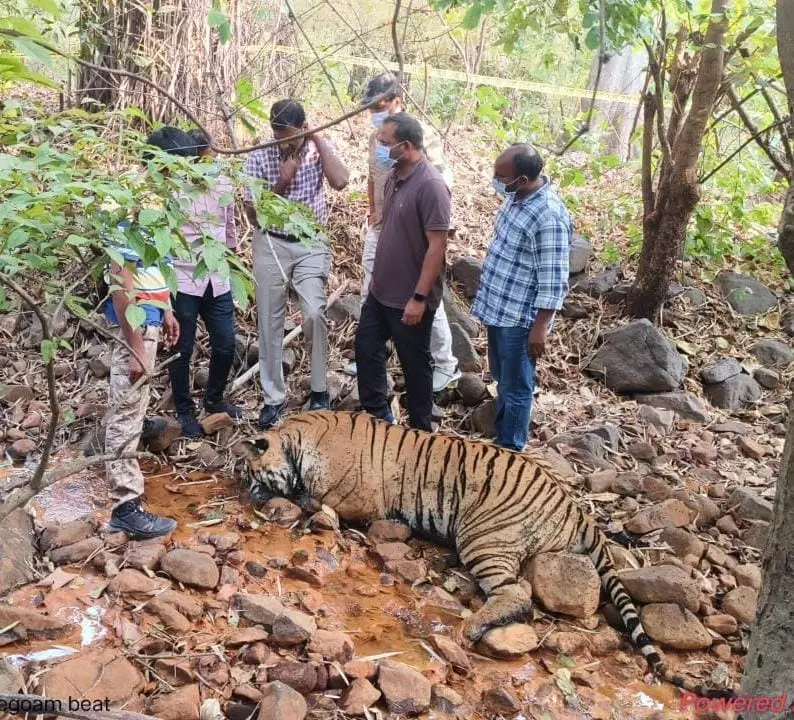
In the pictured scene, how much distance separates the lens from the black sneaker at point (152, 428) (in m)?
5.02

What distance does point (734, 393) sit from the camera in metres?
6.48

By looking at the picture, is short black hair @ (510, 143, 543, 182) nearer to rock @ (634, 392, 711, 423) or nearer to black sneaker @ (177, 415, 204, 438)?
rock @ (634, 392, 711, 423)

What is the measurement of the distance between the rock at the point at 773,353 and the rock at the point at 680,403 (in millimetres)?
1245

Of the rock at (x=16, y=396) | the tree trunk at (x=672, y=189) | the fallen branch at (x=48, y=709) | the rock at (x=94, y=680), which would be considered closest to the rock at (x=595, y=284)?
the tree trunk at (x=672, y=189)

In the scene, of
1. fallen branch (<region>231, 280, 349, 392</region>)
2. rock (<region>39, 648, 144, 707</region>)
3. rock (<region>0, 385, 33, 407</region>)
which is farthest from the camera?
fallen branch (<region>231, 280, 349, 392</region>)

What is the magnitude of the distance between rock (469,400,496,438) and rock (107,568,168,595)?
2.84m

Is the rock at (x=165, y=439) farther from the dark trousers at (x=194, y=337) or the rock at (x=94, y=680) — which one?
the rock at (x=94, y=680)

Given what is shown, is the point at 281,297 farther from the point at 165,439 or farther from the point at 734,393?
the point at 734,393

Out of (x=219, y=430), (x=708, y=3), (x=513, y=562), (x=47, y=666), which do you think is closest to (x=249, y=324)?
(x=219, y=430)

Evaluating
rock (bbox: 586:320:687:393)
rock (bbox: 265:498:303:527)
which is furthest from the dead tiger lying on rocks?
rock (bbox: 586:320:687:393)

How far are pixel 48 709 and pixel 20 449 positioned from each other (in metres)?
3.08

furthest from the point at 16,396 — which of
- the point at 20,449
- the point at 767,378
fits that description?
the point at 767,378

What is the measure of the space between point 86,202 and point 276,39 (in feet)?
19.0

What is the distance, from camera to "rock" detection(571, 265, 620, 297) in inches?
295
